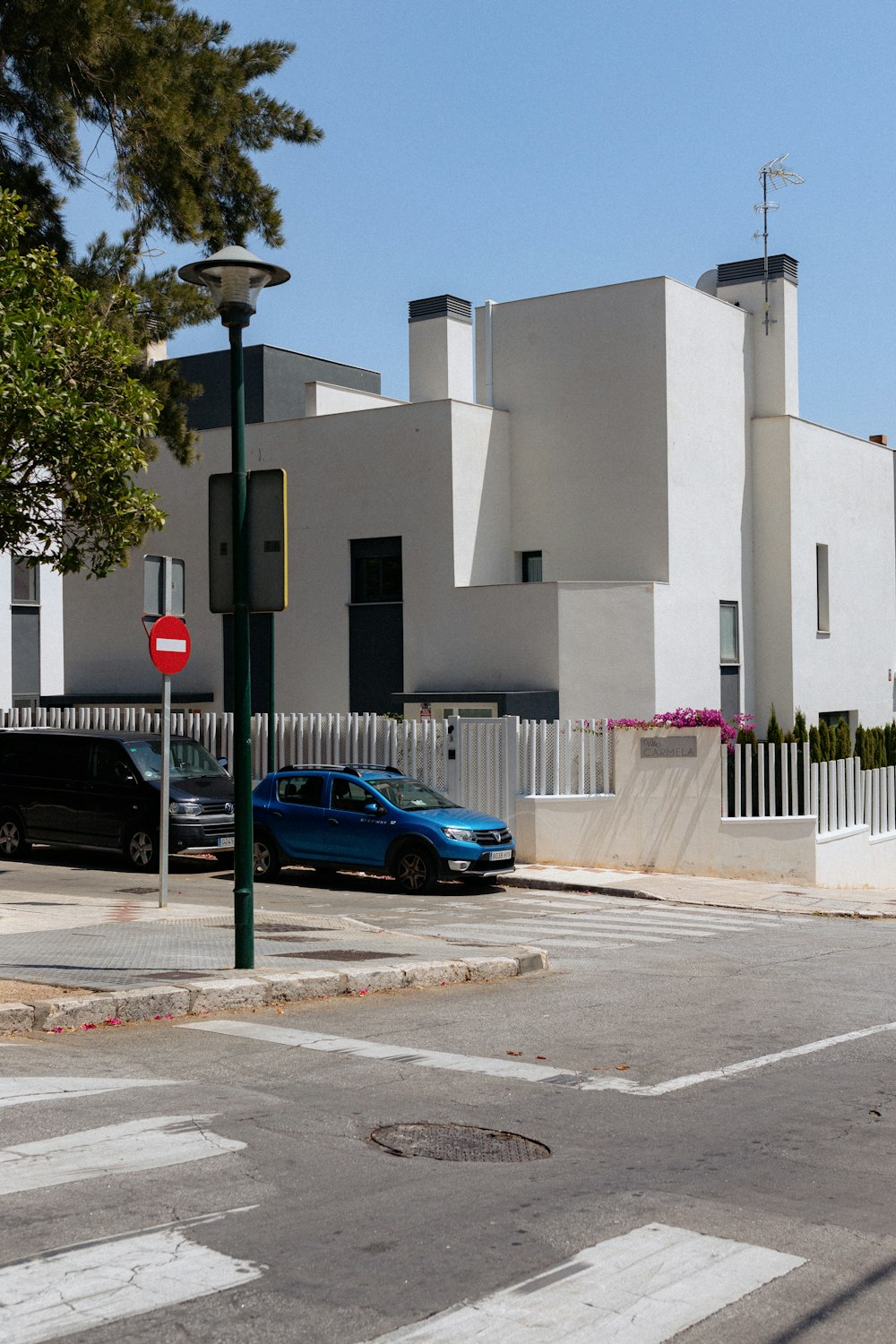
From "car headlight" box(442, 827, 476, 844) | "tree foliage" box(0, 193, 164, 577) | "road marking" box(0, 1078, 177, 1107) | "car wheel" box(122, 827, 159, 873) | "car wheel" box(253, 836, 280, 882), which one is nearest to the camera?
"road marking" box(0, 1078, 177, 1107)

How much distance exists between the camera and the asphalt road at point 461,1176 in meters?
4.53

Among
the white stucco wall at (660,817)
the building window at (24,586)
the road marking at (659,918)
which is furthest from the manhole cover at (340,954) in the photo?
the building window at (24,586)

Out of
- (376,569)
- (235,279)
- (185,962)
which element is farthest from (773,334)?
(185,962)

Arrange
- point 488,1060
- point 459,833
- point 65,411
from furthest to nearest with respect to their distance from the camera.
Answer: point 459,833 → point 65,411 → point 488,1060

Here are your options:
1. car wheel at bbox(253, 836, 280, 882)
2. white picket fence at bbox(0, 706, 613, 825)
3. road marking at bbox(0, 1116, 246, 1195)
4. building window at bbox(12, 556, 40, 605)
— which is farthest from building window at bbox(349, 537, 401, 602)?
road marking at bbox(0, 1116, 246, 1195)

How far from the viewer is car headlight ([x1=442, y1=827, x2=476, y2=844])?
1856 centimetres

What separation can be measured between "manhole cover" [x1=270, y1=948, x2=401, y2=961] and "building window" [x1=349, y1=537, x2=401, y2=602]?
17125 mm

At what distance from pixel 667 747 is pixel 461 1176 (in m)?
16.6

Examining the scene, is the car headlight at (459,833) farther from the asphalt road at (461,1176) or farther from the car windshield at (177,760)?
the asphalt road at (461,1176)

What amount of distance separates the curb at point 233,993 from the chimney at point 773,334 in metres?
21.3

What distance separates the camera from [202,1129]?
21.5ft

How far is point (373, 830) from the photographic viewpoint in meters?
18.9

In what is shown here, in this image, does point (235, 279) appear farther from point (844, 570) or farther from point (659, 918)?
point (844, 570)

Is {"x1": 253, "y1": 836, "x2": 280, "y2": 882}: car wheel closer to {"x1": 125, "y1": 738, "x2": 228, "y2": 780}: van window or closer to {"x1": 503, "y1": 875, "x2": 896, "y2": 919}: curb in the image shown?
{"x1": 125, "y1": 738, "x2": 228, "y2": 780}: van window
